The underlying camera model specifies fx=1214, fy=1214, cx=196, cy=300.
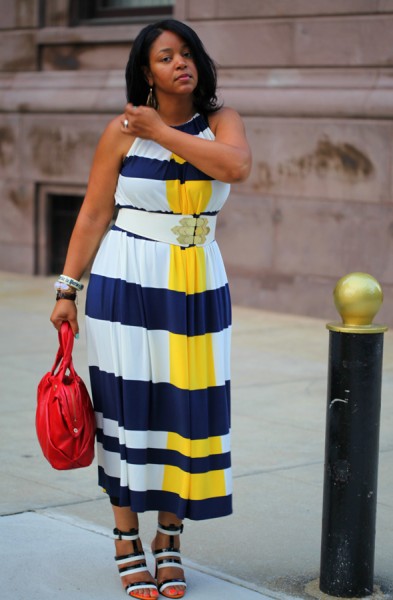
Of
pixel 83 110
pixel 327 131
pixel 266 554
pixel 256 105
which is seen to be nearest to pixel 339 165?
pixel 327 131

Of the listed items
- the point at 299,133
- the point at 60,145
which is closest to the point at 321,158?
the point at 299,133

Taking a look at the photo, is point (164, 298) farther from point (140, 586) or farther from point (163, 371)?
point (140, 586)

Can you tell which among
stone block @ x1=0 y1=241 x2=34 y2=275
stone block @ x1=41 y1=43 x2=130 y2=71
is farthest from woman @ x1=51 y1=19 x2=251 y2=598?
stone block @ x1=0 y1=241 x2=34 y2=275

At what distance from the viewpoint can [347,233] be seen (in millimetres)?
9742

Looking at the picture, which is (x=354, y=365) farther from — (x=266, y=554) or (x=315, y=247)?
(x=315, y=247)

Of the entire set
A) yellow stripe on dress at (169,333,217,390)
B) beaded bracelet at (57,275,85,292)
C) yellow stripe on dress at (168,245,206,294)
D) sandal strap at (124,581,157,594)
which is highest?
yellow stripe on dress at (168,245,206,294)

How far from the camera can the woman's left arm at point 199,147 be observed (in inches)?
152

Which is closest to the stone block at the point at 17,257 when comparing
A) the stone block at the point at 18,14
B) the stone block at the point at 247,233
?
the stone block at the point at 18,14

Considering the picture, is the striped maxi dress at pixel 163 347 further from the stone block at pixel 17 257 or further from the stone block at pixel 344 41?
the stone block at pixel 17 257

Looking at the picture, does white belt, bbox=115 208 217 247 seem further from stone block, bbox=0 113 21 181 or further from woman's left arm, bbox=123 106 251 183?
stone block, bbox=0 113 21 181

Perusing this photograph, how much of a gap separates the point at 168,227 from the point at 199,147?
11.7 inches

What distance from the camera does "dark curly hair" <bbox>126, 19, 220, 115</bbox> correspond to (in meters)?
3.93

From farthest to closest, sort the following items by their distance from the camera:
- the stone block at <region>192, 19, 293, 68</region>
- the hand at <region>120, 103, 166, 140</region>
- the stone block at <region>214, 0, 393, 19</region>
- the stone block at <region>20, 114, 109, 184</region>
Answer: the stone block at <region>20, 114, 109, 184</region> → the stone block at <region>192, 19, 293, 68</region> → the stone block at <region>214, 0, 393, 19</region> → the hand at <region>120, 103, 166, 140</region>

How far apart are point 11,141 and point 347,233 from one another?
4390 mm
